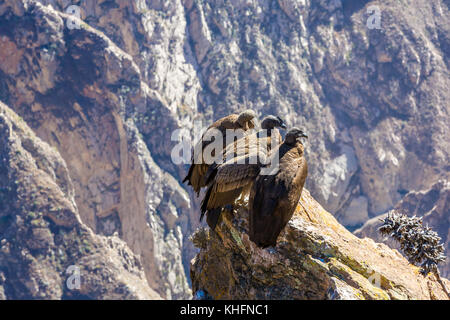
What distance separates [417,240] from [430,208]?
92.2 metres

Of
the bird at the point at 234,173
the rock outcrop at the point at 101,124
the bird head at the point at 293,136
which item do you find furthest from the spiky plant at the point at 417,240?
the rock outcrop at the point at 101,124

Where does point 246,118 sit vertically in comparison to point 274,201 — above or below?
above

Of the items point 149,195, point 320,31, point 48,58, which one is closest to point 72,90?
point 48,58

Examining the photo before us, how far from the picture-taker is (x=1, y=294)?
261 feet

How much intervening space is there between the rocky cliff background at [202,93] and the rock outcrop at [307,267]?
77.6 metres

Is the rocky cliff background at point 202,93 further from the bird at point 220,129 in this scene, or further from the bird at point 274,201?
the bird at point 274,201

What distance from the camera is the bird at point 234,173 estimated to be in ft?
42.7

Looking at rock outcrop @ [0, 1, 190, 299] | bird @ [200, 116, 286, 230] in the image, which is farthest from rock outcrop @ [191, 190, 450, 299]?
rock outcrop @ [0, 1, 190, 299]

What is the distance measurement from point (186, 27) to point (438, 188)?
207 ft

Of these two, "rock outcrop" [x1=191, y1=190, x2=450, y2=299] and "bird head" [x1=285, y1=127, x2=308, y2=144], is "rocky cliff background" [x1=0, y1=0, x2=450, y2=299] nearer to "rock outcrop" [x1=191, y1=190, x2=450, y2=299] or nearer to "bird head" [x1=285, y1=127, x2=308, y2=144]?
"rock outcrop" [x1=191, y1=190, x2=450, y2=299]

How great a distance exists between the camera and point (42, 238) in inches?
3233

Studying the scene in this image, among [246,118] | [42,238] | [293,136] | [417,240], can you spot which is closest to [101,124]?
[42,238]

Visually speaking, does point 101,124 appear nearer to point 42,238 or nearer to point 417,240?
point 42,238
